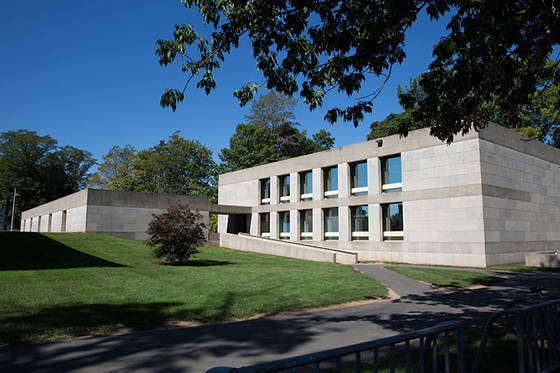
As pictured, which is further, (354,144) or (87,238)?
(354,144)

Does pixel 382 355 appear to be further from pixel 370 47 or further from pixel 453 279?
pixel 453 279

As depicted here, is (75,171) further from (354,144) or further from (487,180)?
(487,180)

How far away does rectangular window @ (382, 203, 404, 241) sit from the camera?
27.3 meters

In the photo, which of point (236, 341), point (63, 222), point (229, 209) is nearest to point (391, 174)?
point (229, 209)

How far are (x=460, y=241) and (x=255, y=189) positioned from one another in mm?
20503

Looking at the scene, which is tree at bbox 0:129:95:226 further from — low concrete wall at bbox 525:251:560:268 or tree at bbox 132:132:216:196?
low concrete wall at bbox 525:251:560:268

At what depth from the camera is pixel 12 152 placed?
6681 centimetres

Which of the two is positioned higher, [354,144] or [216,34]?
[354,144]

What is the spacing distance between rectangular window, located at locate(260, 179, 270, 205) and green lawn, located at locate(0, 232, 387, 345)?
21.4 m

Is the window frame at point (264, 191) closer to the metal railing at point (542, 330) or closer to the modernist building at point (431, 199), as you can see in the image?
the modernist building at point (431, 199)

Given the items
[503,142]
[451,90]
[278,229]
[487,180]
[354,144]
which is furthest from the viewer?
[278,229]

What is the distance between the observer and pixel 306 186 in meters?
34.8

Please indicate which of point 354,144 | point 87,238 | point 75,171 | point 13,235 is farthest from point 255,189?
point 75,171

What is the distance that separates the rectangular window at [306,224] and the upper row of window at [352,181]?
1.21 metres
